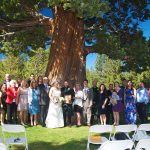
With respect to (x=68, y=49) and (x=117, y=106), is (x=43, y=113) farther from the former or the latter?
(x=68, y=49)

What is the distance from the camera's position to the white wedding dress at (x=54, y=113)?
15.6 meters

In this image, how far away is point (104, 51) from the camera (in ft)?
54.3

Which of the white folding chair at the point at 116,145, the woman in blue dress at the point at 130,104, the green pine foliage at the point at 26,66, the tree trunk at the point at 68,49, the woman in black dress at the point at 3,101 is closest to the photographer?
the white folding chair at the point at 116,145

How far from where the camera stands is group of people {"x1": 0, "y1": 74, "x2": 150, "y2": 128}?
15.8 meters

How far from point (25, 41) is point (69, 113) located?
462 cm

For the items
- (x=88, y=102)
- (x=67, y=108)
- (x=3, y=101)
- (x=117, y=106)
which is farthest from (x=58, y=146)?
(x=117, y=106)

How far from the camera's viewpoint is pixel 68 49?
59.3 ft

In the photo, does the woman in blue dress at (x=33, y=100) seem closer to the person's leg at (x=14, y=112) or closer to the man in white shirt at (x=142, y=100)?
the person's leg at (x=14, y=112)

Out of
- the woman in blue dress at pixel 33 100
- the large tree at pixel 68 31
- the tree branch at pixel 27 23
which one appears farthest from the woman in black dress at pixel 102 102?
the tree branch at pixel 27 23

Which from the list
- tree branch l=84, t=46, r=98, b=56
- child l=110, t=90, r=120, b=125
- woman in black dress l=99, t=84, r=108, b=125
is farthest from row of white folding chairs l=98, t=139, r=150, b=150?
tree branch l=84, t=46, r=98, b=56

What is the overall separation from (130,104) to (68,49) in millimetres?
3666

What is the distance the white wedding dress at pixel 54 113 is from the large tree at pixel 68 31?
2144mm

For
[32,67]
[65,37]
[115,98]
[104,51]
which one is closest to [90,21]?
[65,37]

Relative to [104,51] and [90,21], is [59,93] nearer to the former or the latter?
[104,51]
